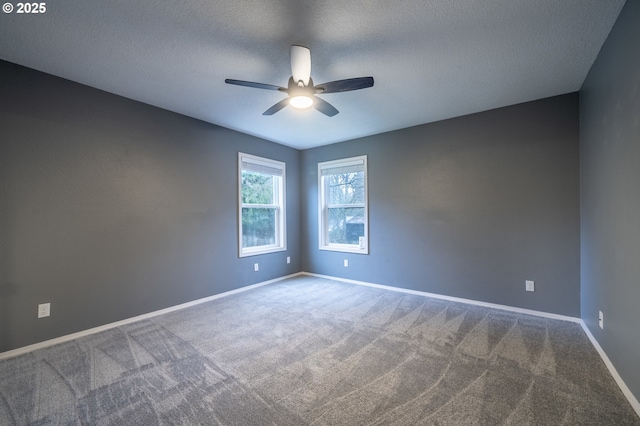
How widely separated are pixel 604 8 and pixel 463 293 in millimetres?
3019

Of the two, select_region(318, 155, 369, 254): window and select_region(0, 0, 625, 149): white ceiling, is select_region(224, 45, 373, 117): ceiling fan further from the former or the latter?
select_region(318, 155, 369, 254): window

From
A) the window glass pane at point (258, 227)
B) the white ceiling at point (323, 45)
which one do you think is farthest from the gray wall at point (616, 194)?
the window glass pane at point (258, 227)

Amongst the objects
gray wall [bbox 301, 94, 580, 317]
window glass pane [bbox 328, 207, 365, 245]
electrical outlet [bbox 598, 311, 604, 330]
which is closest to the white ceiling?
gray wall [bbox 301, 94, 580, 317]

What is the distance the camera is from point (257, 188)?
14.9 feet

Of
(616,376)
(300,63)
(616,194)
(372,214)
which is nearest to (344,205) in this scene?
(372,214)

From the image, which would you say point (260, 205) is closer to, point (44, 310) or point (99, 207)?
point (99, 207)

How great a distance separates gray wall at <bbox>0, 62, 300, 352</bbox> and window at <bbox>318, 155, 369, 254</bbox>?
1.77 m

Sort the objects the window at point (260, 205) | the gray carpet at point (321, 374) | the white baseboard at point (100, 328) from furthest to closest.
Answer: the window at point (260, 205)
the white baseboard at point (100, 328)
the gray carpet at point (321, 374)

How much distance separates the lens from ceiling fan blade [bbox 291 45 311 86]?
1.96 metres

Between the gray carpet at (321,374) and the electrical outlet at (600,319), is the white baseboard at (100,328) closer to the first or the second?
the gray carpet at (321,374)

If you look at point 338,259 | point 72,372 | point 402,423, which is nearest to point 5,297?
point 72,372

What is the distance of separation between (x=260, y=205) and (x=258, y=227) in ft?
1.26

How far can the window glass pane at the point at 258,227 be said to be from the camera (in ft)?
14.2

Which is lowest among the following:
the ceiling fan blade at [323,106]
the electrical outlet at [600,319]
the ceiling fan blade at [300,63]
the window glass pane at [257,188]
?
the electrical outlet at [600,319]
